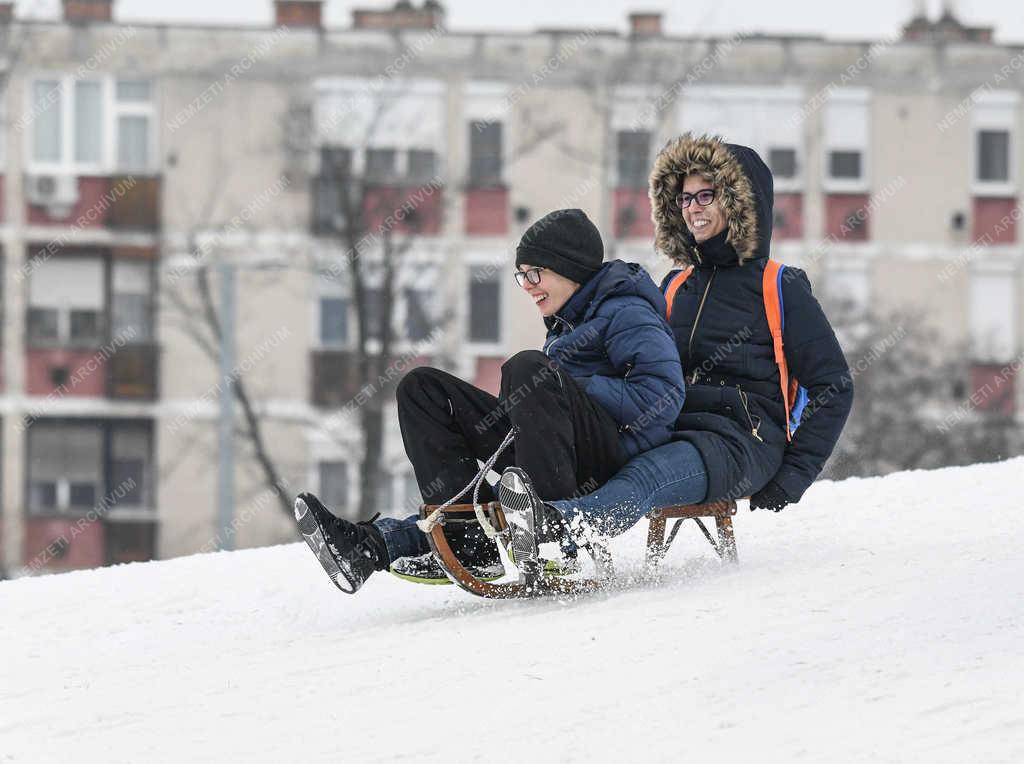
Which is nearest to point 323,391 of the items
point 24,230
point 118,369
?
point 118,369

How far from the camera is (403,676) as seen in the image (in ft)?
14.4

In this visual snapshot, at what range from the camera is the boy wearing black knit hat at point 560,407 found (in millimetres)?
4988

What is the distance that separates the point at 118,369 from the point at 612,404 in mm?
19889

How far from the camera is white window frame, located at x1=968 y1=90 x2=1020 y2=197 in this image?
2528cm

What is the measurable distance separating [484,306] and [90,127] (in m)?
6.26

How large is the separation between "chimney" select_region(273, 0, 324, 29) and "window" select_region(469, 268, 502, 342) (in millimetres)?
4361

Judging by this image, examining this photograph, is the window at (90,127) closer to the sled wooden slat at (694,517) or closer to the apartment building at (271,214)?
the apartment building at (271,214)

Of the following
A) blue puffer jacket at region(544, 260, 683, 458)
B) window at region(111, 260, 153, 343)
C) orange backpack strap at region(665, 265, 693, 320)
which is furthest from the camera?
window at region(111, 260, 153, 343)

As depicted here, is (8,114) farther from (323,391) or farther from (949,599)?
(949,599)

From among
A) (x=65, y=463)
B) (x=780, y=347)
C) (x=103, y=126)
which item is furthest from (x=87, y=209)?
(x=780, y=347)

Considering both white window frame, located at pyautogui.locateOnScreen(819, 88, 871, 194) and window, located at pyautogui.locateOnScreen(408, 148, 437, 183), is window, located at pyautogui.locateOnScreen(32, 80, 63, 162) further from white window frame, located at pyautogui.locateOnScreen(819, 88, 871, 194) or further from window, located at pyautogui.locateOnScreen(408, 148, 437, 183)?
white window frame, located at pyautogui.locateOnScreen(819, 88, 871, 194)

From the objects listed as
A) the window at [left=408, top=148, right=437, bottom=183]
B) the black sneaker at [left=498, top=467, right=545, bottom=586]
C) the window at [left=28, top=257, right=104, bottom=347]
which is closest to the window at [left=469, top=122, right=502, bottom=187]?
the window at [left=408, top=148, right=437, bottom=183]

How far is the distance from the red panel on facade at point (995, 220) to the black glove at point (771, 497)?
2083 centimetres

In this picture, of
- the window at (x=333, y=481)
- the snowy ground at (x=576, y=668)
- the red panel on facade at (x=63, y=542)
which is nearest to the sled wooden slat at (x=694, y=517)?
the snowy ground at (x=576, y=668)
